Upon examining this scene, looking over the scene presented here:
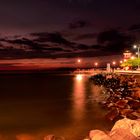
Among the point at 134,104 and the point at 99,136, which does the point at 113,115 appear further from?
the point at 99,136

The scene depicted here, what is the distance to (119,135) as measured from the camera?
1312 centimetres

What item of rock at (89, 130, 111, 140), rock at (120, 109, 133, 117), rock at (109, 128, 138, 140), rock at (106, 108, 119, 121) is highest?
rock at (109, 128, 138, 140)

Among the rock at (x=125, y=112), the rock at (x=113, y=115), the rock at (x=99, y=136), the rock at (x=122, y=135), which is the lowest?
the rock at (x=113, y=115)

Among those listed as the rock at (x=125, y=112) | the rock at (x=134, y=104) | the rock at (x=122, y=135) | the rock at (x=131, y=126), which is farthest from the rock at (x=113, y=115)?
the rock at (x=122, y=135)

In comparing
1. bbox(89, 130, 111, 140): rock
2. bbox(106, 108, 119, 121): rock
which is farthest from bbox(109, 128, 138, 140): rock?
bbox(106, 108, 119, 121): rock

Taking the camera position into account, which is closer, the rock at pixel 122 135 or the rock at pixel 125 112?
the rock at pixel 122 135

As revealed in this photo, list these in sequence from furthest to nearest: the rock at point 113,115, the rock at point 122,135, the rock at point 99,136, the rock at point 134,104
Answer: the rock at point 134,104, the rock at point 113,115, the rock at point 99,136, the rock at point 122,135

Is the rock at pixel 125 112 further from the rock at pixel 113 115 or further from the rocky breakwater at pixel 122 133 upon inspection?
the rocky breakwater at pixel 122 133

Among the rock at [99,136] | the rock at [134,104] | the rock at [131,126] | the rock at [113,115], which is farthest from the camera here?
the rock at [134,104]

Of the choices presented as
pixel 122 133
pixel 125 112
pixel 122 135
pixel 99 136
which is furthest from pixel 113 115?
pixel 122 135

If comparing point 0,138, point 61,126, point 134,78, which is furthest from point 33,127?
point 134,78

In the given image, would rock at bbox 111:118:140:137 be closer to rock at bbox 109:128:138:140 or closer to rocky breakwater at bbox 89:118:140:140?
rocky breakwater at bbox 89:118:140:140

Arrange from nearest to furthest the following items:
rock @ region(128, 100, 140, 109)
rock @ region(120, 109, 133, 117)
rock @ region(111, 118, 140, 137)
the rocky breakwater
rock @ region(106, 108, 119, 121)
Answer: the rocky breakwater → rock @ region(111, 118, 140, 137) → rock @ region(120, 109, 133, 117) → rock @ region(106, 108, 119, 121) → rock @ region(128, 100, 140, 109)

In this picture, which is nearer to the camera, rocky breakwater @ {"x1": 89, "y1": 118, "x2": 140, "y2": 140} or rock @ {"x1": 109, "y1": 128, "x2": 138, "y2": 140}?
rock @ {"x1": 109, "y1": 128, "x2": 138, "y2": 140}
